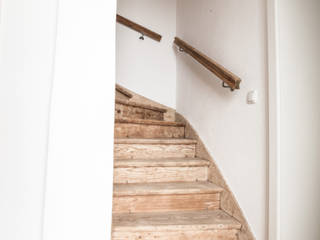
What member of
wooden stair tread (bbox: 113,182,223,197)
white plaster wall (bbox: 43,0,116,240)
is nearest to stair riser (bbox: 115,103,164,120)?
wooden stair tread (bbox: 113,182,223,197)

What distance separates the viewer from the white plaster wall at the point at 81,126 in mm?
851

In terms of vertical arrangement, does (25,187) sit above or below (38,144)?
below

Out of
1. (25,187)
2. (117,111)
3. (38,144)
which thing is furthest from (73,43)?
(117,111)

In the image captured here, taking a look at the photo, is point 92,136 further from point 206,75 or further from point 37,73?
point 206,75

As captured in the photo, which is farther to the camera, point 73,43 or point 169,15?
point 169,15

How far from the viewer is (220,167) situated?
5.64ft

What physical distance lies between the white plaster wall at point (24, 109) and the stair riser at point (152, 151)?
100cm

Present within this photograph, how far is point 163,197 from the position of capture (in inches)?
60.2

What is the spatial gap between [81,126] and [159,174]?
3.24ft

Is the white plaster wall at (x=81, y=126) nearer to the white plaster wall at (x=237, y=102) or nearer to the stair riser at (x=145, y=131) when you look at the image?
the white plaster wall at (x=237, y=102)

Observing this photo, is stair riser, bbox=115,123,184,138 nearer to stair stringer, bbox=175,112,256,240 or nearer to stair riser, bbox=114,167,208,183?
stair stringer, bbox=175,112,256,240

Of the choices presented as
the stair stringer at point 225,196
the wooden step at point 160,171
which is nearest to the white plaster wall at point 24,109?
the wooden step at point 160,171

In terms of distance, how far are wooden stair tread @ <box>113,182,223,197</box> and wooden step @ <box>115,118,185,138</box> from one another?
1.99 feet

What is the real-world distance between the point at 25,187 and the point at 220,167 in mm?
1279
